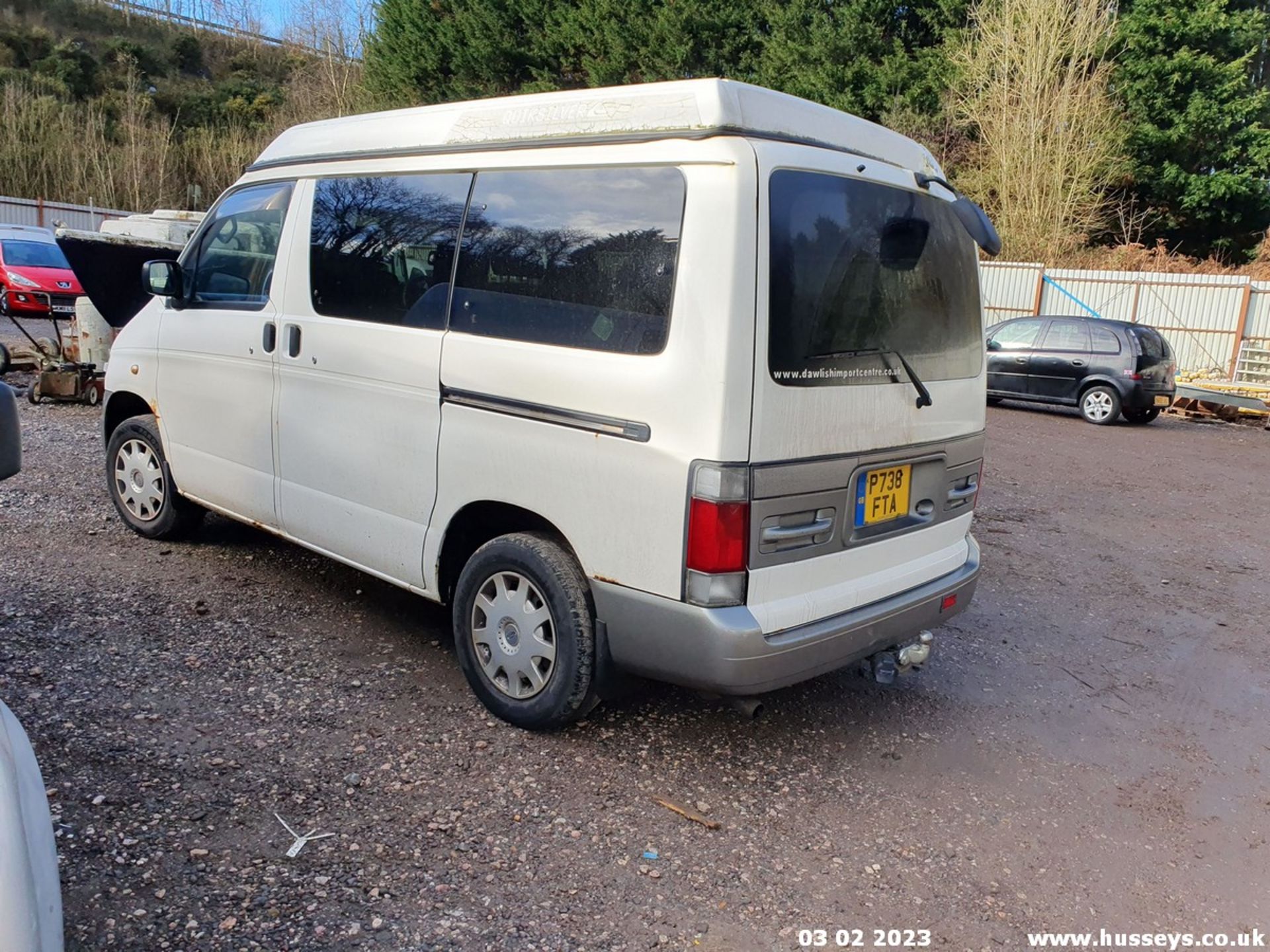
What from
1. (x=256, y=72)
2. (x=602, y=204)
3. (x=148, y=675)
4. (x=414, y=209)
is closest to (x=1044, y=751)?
(x=602, y=204)

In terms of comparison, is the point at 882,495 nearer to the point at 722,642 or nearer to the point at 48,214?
the point at 722,642

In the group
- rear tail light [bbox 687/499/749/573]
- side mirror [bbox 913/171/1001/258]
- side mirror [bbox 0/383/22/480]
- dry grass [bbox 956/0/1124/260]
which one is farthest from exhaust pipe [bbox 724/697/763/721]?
dry grass [bbox 956/0/1124/260]

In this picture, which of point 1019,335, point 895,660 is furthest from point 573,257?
point 1019,335

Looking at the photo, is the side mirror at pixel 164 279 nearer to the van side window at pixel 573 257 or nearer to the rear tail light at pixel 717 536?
the van side window at pixel 573 257

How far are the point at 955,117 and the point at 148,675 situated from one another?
26543 millimetres

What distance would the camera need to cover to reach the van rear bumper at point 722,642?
291 cm

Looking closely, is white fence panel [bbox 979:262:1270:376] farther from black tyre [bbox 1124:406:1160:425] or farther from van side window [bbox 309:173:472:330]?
van side window [bbox 309:173:472:330]

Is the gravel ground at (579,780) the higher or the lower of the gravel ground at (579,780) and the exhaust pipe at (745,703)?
the lower

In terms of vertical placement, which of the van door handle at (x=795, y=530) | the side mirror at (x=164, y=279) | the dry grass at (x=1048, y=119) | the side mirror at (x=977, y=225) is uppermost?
the dry grass at (x=1048, y=119)

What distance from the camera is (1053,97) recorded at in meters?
23.8

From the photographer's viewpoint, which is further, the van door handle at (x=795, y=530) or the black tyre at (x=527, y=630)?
the black tyre at (x=527, y=630)

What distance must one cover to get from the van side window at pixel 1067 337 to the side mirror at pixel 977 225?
11663mm

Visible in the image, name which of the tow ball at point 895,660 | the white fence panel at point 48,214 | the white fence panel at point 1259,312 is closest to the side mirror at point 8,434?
the tow ball at point 895,660
